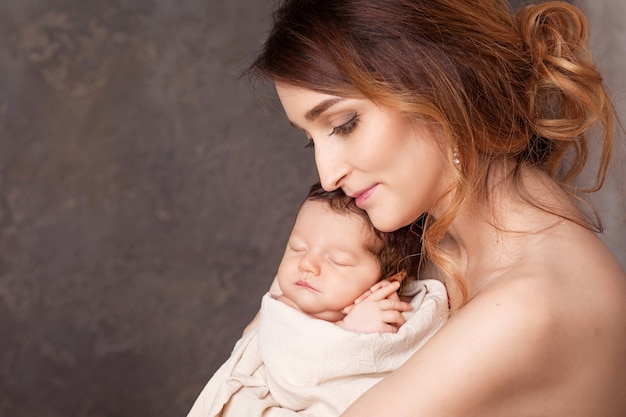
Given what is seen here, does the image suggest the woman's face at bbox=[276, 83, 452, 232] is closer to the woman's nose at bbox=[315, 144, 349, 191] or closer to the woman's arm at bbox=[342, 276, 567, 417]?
the woman's nose at bbox=[315, 144, 349, 191]

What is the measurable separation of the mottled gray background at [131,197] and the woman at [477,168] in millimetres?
1422

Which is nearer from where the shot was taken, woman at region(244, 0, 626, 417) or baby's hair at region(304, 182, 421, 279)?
woman at region(244, 0, 626, 417)

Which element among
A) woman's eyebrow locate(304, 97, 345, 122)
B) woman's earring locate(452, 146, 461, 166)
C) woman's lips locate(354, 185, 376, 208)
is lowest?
woman's lips locate(354, 185, 376, 208)

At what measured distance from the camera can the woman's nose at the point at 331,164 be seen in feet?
6.72

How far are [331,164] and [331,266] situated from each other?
0.31 metres

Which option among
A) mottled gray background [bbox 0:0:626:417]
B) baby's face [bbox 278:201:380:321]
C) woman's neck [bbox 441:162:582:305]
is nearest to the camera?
woman's neck [bbox 441:162:582:305]

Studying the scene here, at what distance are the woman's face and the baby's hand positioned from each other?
0.60ft

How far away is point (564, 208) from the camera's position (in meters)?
1.98

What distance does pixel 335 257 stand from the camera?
88.5 inches

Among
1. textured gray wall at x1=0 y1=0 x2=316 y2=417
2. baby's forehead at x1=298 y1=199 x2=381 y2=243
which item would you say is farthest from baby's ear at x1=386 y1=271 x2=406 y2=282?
textured gray wall at x1=0 y1=0 x2=316 y2=417

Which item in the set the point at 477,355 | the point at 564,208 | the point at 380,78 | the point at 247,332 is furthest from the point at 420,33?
the point at 247,332

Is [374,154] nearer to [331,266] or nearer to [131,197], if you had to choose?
[331,266]

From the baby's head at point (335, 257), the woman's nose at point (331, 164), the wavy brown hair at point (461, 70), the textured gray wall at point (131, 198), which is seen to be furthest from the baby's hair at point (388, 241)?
the textured gray wall at point (131, 198)

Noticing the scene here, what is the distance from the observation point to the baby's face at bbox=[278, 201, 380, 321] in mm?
2229
